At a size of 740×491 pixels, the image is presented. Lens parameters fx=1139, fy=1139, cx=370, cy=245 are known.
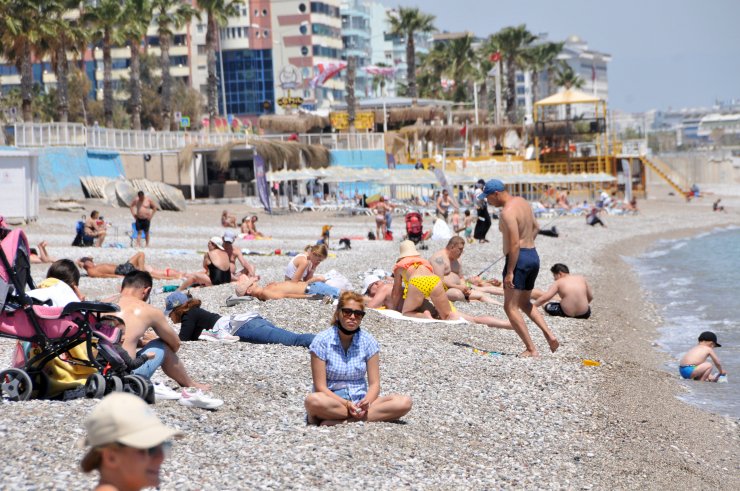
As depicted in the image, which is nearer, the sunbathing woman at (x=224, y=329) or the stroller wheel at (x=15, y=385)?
the stroller wheel at (x=15, y=385)

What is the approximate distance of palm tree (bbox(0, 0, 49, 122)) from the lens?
34188 mm

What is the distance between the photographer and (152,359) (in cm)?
711

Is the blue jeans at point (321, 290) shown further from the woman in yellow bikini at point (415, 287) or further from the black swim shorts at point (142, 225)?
the black swim shorts at point (142, 225)

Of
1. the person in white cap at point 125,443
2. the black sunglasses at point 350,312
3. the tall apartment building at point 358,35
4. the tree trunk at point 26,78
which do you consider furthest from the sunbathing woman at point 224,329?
the tall apartment building at point 358,35

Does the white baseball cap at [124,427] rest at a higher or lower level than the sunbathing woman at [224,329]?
higher

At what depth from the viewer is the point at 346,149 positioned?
4778cm

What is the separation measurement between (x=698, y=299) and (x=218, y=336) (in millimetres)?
11136

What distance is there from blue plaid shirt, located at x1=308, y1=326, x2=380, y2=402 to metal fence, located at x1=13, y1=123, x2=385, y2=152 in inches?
1070

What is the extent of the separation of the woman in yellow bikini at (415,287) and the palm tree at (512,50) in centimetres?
5514

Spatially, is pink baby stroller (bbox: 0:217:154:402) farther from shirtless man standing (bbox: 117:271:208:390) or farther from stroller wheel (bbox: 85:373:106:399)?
shirtless man standing (bbox: 117:271:208:390)

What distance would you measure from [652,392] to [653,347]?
3264 mm

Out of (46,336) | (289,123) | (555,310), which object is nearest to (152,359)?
(46,336)

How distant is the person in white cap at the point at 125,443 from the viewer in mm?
3057

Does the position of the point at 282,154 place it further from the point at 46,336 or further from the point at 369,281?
the point at 46,336
